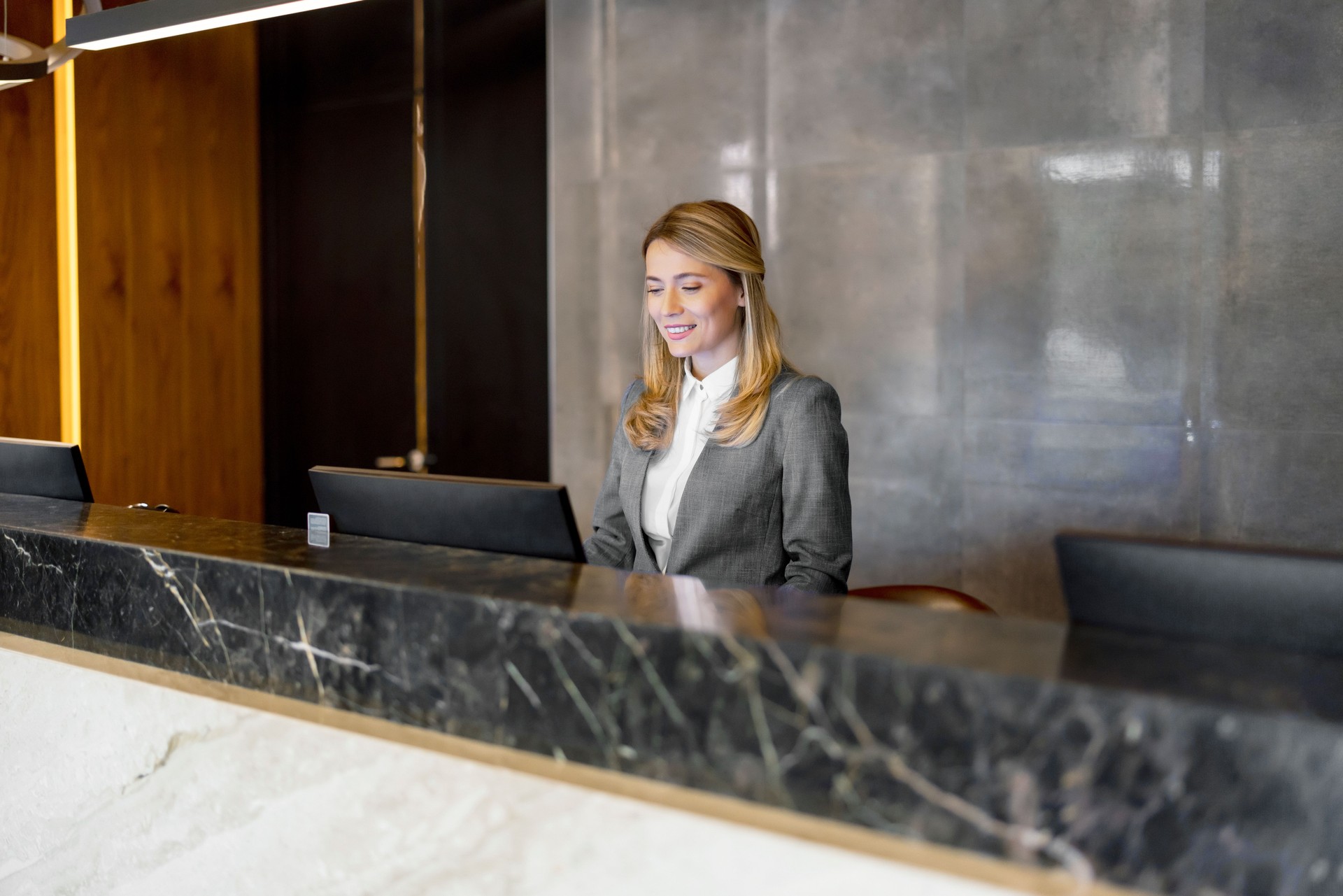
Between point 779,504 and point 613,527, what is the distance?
45cm

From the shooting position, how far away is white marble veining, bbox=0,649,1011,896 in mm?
985

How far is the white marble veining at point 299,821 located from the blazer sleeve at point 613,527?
1143 mm

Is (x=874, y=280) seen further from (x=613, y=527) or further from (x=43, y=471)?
(x=43, y=471)

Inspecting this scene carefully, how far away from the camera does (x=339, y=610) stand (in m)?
1.23

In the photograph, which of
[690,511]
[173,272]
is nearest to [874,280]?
[690,511]

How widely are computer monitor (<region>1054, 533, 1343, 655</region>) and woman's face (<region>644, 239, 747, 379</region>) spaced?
1.30 m

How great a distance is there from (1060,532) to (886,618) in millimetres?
222

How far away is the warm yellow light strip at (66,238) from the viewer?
13.6ft

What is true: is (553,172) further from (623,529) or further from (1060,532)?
(1060,532)

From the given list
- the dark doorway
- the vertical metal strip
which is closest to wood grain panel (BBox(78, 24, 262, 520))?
the dark doorway

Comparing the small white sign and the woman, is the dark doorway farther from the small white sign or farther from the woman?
the small white sign

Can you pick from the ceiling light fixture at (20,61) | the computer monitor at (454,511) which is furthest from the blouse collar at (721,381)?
the ceiling light fixture at (20,61)

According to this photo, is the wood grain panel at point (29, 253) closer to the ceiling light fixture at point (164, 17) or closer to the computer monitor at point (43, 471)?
the ceiling light fixture at point (164, 17)

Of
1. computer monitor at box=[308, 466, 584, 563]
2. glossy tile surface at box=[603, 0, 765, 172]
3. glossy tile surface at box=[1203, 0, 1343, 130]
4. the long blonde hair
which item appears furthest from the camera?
glossy tile surface at box=[603, 0, 765, 172]
